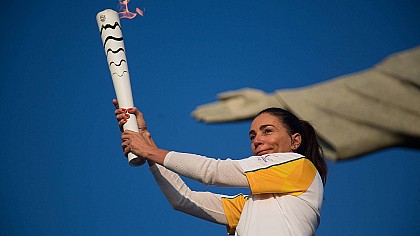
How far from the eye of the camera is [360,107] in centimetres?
315

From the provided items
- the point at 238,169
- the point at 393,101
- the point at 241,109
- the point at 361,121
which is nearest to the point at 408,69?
the point at 393,101

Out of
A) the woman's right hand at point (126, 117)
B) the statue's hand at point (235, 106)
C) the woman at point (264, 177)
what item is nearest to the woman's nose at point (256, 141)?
the woman at point (264, 177)

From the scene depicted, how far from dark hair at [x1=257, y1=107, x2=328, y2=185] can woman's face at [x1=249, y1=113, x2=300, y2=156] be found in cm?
3

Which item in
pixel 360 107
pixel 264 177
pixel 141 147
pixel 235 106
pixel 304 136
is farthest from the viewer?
pixel 235 106

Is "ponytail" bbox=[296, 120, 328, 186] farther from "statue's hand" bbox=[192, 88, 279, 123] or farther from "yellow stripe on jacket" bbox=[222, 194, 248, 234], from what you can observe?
"statue's hand" bbox=[192, 88, 279, 123]

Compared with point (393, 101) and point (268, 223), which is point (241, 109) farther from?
point (268, 223)

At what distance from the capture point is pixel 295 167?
1467mm

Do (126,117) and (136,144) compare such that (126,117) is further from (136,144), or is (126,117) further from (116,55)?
(116,55)

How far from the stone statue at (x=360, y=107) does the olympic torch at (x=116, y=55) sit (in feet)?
4.54

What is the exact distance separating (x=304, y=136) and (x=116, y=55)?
744mm

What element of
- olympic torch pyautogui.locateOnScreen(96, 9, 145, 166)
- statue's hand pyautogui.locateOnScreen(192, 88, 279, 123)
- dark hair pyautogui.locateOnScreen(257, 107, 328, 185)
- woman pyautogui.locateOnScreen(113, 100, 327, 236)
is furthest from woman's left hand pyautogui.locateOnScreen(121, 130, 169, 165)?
statue's hand pyautogui.locateOnScreen(192, 88, 279, 123)

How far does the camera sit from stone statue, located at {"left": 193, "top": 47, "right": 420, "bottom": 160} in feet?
9.91

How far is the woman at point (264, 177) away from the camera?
1.43m

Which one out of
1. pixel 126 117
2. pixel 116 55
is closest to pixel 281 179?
pixel 126 117
